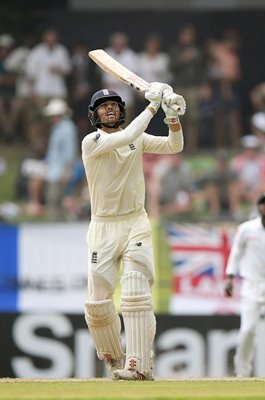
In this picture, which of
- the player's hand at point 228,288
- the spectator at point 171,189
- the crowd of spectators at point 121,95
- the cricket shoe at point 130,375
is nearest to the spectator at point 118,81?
the crowd of spectators at point 121,95

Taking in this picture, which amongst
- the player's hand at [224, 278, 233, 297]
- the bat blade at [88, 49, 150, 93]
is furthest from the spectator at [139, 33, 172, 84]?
the bat blade at [88, 49, 150, 93]

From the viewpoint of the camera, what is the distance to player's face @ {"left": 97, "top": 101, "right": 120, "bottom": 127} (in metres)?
11.3

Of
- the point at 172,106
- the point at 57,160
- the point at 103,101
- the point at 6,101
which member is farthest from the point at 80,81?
the point at 172,106

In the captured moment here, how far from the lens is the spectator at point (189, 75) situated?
851 inches

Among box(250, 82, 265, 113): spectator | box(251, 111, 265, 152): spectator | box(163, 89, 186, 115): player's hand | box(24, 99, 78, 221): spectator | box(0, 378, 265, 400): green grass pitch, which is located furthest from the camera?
box(250, 82, 265, 113): spectator

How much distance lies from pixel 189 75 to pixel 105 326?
10871 millimetres

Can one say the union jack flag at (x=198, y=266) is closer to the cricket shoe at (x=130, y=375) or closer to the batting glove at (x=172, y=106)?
the cricket shoe at (x=130, y=375)

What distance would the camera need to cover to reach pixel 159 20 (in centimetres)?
2322

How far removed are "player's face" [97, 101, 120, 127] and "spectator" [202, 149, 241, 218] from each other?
816 centimetres

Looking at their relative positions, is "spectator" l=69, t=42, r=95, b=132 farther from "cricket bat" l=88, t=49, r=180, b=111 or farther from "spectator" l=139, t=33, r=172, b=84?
"cricket bat" l=88, t=49, r=180, b=111

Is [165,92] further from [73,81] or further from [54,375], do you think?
[73,81]

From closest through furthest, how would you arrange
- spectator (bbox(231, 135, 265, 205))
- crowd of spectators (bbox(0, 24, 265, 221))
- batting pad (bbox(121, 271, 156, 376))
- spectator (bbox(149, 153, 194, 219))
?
batting pad (bbox(121, 271, 156, 376))
spectator (bbox(149, 153, 194, 219))
spectator (bbox(231, 135, 265, 205))
crowd of spectators (bbox(0, 24, 265, 221))

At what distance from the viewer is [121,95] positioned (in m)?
21.8

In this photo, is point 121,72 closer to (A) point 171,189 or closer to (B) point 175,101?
(B) point 175,101
